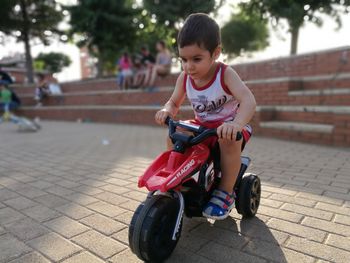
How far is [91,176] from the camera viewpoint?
13.3ft

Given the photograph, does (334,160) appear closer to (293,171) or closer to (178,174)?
(293,171)

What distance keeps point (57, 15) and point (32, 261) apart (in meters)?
19.4

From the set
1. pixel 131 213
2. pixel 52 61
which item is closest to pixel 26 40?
pixel 131 213

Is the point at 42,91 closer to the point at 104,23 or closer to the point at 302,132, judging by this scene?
the point at 104,23

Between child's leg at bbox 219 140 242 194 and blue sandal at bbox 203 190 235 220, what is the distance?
5 centimetres

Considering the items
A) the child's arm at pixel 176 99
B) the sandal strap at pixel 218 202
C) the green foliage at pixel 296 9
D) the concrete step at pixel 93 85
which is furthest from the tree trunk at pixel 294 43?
the sandal strap at pixel 218 202

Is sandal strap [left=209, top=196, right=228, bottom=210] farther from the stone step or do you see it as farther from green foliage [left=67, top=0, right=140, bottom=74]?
green foliage [left=67, top=0, right=140, bottom=74]

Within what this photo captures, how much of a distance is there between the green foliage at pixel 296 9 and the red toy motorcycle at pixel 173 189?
32.1 ft

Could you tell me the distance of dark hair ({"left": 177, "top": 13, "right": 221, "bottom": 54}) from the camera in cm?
198

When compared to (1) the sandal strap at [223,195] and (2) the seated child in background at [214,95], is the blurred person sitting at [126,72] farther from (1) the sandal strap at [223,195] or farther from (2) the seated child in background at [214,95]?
(1) the sandal strap at [223,195]

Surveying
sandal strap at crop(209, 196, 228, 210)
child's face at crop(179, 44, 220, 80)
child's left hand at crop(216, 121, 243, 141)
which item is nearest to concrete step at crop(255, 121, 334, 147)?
sandal strap at crop(209, 196, 228, 210)

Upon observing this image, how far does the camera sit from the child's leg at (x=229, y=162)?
2.22 m

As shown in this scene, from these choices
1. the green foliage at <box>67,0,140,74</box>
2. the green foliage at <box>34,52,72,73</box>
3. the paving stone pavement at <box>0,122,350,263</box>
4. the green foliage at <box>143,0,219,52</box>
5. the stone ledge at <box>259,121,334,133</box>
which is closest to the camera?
the paving stone pavement at <box>0,122,350,263</box>

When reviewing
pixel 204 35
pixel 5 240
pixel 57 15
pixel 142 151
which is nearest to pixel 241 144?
pixel 204 35
